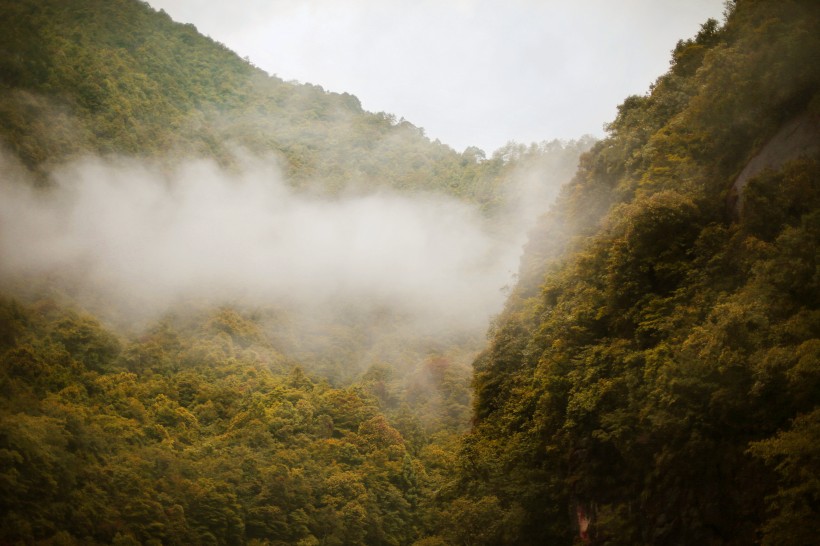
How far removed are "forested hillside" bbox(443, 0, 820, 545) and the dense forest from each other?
0.08 meters

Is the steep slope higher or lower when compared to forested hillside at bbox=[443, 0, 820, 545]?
higher

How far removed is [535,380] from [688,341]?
30.8ft

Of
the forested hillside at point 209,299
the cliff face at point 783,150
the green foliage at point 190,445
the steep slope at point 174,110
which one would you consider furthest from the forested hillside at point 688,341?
the steep slope at point 174,110

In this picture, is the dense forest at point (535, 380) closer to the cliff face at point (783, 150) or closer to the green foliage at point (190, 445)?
the cliff face at point (783, 150)

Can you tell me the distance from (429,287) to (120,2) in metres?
97.0

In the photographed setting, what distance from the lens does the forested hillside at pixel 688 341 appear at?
16.2 meters

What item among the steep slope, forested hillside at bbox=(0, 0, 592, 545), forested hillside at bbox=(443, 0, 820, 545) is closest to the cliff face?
forested hillside at bbox=(443, 0, 820, 545)

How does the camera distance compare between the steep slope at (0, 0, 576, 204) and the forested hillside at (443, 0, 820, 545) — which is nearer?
the forested hillside at (443, 0, 820, 545)

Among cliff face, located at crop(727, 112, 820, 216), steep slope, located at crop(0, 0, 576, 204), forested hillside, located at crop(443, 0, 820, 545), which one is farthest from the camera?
steep slope, located at crop(0, 0, 576, 204)

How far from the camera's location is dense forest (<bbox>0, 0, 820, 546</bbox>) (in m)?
17.2

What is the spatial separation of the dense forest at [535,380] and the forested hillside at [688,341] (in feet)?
0.28

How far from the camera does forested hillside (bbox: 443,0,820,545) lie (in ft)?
53.1

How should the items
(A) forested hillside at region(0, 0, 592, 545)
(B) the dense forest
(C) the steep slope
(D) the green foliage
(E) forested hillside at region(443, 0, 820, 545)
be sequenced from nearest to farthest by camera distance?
(E) forested hillside at region(443, 0, 820, 545), (B) the dense forest, (D) the green foliage, (A) forested hillside at region(0, 0, 592, 545), (C) the steep slope

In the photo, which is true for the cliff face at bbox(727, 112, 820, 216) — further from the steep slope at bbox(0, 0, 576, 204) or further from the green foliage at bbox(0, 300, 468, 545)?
the steep slope at bbox(0, 0, 576, 204)
